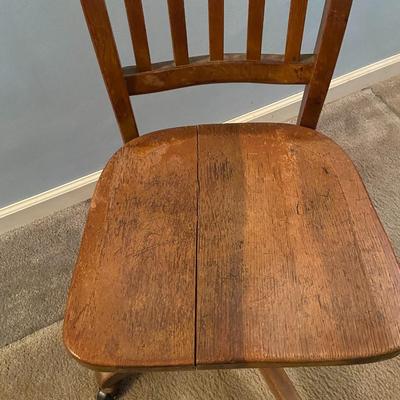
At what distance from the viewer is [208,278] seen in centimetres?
61

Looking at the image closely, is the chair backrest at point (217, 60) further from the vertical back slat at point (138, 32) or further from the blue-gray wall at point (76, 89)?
the blue-gray wall at point (76, 89)

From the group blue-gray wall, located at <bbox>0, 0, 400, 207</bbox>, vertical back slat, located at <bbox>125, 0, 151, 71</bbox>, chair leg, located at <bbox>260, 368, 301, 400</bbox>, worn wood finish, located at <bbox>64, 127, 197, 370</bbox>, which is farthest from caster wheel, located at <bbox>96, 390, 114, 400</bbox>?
vertical back slat, located at <bbox>125, 0, 151, 71</bbox>

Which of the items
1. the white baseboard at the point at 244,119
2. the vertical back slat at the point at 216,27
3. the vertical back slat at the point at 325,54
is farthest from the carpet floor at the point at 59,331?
the vertical back slat at the point at 216,27

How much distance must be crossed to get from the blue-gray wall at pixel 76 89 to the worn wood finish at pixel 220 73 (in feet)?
1.06

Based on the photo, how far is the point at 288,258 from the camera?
0.63 metres

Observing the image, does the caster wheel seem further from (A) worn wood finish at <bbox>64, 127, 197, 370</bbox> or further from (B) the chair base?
(A) worn wood finish at <bbox>64, 127, 197, 370</bbox>

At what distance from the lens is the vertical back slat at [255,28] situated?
0.71m

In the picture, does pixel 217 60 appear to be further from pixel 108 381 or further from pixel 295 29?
pixel 108 381

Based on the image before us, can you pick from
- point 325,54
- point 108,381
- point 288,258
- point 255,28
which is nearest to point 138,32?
point 255,28

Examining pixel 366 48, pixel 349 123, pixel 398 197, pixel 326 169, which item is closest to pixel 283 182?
pixel 326 169

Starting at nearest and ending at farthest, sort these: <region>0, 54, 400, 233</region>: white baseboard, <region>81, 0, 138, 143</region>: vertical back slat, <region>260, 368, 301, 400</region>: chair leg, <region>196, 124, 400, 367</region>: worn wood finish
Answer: <region>196, 124, 400, 367</region>: worn wood finish
<region>81, 0, 138, 143</region>: vertical back slat
<region>260, 368, 301, 400</region>: chair leg
<region>0, 54, 400, 233</region>: white baseboard

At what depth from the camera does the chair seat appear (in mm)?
548

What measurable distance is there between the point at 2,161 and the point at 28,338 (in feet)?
1.49

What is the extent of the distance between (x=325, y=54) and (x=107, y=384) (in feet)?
2.62
